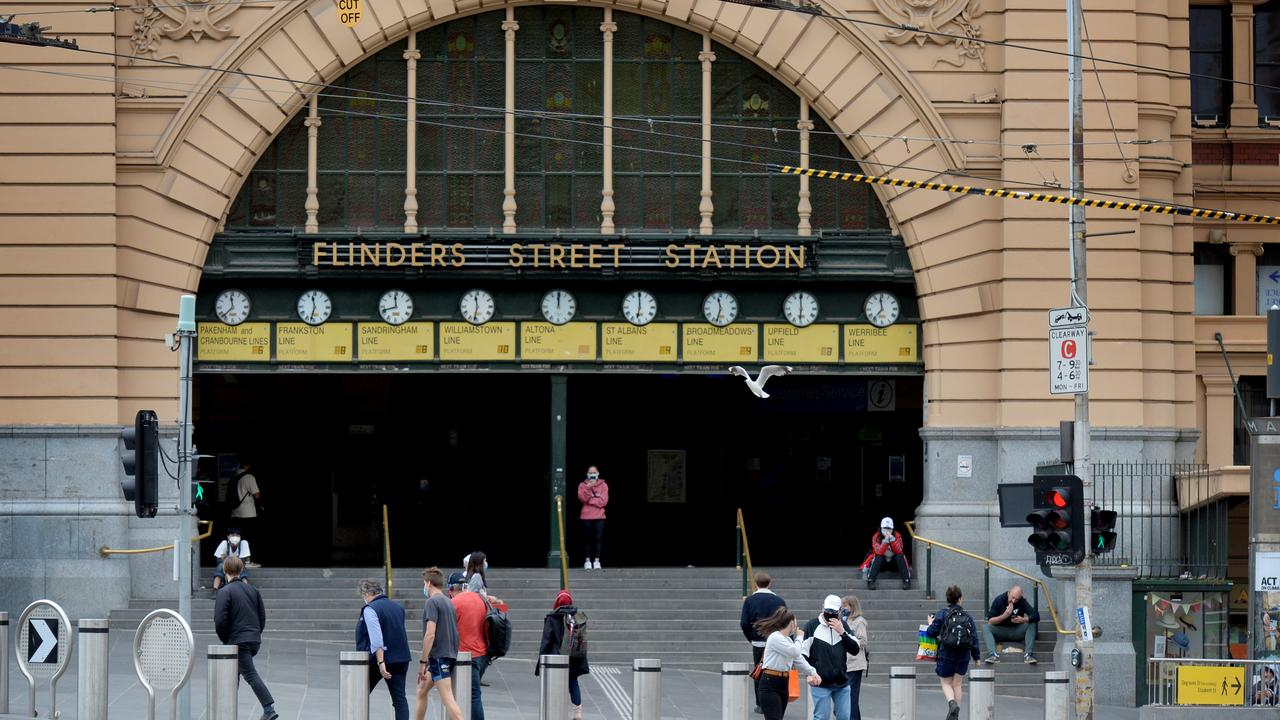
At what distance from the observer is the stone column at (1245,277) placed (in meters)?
32.4

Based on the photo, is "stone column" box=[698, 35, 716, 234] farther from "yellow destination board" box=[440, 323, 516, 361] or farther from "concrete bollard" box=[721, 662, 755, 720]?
"concrete bollard" box=[721, 662, 755, 720]

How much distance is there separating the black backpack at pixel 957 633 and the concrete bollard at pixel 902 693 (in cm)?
304

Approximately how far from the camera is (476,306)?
1214 inches

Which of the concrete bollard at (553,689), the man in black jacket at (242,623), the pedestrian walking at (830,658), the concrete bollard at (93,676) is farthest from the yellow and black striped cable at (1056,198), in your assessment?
the concrete bollard at (93,676)

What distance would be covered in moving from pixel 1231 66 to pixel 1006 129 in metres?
5.86

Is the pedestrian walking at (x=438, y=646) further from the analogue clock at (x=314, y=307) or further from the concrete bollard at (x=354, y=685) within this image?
the analogue clock at (x=314, y=307)

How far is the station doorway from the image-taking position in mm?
38406

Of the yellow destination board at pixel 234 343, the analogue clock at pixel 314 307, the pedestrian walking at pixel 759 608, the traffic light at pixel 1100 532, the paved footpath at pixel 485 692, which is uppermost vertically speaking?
the analogue clock at pixel 314 307

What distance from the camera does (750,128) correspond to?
1219 inches

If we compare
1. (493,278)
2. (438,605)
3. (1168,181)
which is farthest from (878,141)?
(438,605)

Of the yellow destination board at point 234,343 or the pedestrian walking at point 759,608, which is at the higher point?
the yellow destination board at point 234,343

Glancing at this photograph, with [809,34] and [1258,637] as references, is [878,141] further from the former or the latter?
[1258,637]

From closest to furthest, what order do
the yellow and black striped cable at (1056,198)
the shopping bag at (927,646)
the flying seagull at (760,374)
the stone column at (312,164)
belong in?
the shopping bag at (927,646) → the yellow and black striped cable at (1056,198) → the flying seagull at (760,374) → the stone column at (312,164)

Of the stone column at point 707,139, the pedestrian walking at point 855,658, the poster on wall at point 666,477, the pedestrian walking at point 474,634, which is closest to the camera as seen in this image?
the pedestrian walking at point 474,634
